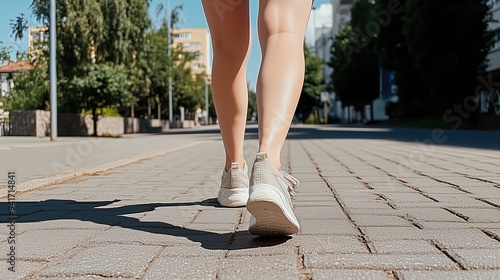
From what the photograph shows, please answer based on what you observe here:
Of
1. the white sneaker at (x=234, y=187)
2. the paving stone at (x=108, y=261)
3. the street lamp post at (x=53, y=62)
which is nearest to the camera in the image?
the paving stone at (x=108, y=261)

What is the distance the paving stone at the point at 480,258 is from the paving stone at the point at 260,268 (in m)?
0.63

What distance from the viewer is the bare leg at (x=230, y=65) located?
313 centimetres

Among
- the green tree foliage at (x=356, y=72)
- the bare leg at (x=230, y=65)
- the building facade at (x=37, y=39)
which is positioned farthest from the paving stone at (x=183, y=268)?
the green tree foliage at (x=356, y=72)

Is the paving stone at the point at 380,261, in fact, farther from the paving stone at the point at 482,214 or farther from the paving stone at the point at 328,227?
the paving stone at the point at 482,214

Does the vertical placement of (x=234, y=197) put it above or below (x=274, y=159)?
below

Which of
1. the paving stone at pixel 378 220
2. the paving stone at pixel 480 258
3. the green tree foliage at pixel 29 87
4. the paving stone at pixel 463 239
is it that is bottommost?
the paving stone at pixel 378 220

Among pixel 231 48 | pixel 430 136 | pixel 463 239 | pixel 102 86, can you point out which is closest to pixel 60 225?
pixel 231 48

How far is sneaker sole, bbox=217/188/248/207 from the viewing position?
11.6ft

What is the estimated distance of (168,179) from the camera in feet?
19.4

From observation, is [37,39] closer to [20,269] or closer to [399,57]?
[399,57]

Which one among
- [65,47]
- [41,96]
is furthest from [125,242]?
[41,96]

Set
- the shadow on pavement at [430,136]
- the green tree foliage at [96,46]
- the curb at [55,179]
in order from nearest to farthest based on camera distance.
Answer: the curb at [55,179]
the shadow on pavement at [430,136]
the green tree foliage at [96,46]

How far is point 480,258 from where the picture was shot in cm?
222

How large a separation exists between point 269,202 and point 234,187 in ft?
4.21
